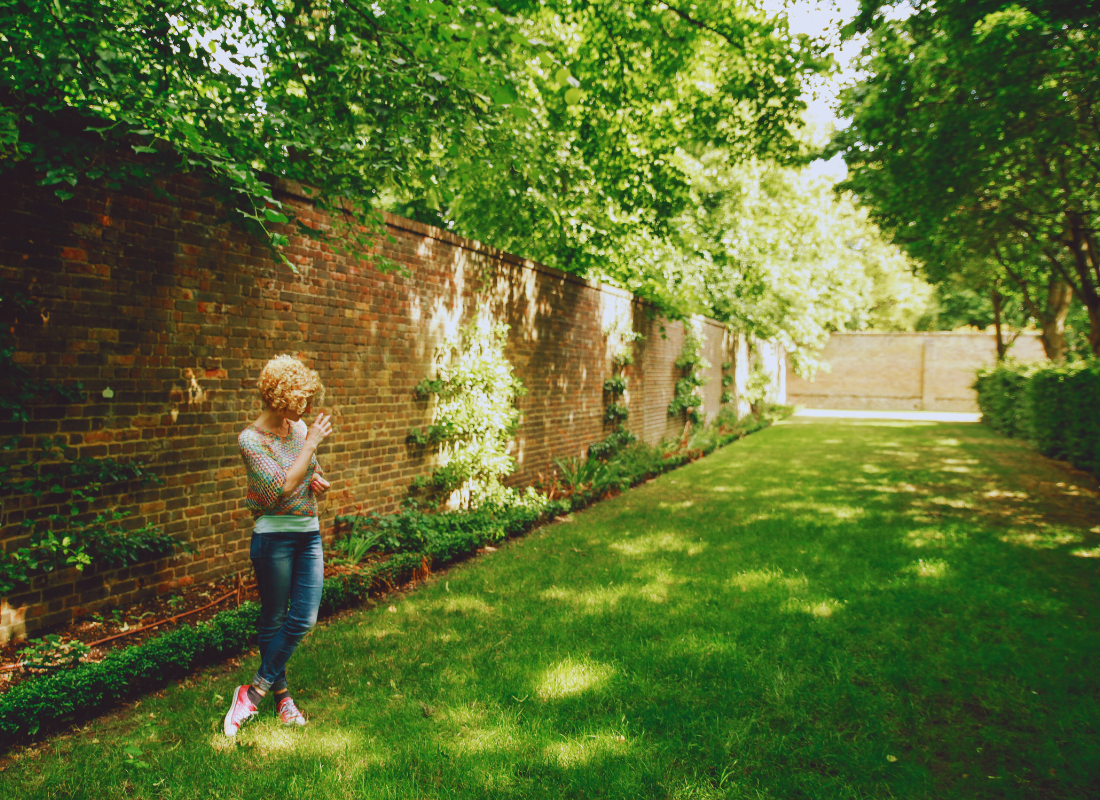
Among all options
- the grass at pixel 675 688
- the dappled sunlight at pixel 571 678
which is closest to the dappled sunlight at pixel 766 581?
the grass at pixel 675 688

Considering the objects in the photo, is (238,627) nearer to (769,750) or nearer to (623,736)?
(623,736)

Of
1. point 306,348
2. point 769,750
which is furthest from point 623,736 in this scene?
point 306,348

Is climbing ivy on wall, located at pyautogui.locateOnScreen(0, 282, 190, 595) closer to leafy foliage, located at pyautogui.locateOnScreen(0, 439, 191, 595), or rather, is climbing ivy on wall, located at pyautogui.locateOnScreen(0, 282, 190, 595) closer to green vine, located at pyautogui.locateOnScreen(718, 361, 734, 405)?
leafy foliage, located at pyautogui.locateOnScreen(0, 439, 191, 595)

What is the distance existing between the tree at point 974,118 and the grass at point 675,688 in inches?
209

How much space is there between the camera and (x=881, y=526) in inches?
280

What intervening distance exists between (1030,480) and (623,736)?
35.6 feet

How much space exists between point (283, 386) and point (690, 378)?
12726mm

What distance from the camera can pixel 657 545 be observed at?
20.7 feet

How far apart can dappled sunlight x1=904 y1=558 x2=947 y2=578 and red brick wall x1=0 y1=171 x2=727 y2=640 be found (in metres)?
4.76

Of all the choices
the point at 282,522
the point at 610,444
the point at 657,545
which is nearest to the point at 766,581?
the point at 657,545

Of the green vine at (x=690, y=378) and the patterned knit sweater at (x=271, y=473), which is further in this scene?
the green vine at (x=690, y=378)

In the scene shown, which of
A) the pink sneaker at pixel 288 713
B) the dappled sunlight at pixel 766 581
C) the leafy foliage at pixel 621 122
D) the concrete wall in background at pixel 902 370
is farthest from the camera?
the concrete wall in background at pixel 902 370

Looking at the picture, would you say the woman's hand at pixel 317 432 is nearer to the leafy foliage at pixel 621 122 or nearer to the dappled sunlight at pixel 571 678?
the dappled sunlight at pixel 571 678

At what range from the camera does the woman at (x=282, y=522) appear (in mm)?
2816
